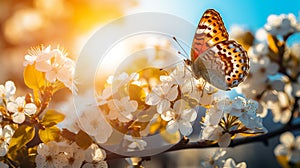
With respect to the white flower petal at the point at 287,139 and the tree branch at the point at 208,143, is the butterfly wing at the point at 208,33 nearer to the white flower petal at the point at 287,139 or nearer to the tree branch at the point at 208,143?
the tree branch at the point at 208,143

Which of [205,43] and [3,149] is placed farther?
[205,43]

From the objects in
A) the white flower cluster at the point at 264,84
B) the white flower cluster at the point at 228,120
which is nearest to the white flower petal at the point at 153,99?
the white flower cluster at the point at 228,120

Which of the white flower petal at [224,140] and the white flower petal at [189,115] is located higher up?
the white flower petal at [189,115]

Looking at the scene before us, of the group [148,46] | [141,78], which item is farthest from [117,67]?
[148,46]

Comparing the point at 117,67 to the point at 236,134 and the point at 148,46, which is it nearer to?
the point at 148,46

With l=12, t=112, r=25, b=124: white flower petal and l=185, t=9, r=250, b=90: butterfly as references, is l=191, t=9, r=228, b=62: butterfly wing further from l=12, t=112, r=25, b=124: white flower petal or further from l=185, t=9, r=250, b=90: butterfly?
l=12, t=112, r=25, b=124: white flower petal

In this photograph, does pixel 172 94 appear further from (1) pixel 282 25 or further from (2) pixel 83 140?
(1) pixel 282 25
